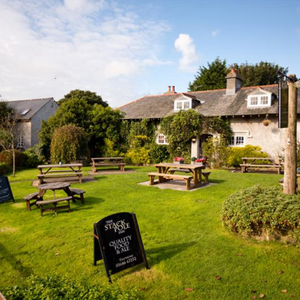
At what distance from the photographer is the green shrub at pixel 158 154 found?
22.4 metres


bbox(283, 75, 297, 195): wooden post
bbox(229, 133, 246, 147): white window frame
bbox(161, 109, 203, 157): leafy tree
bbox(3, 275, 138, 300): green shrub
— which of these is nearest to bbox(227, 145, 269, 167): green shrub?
bbox(229, 133, 246, 147): white window frame

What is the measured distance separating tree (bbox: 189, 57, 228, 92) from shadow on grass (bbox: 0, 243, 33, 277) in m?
34.1

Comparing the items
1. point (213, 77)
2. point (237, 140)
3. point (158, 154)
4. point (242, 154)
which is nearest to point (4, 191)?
point (158, 154)

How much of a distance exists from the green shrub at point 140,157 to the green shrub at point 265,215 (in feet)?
51.0

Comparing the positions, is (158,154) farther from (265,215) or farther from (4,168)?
(265,215)

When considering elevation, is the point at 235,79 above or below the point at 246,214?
above

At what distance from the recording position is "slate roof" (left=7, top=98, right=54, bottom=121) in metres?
29.7

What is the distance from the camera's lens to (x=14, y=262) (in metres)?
5.14

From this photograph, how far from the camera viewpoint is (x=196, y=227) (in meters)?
6.68

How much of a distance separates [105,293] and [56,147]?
48.2 feet

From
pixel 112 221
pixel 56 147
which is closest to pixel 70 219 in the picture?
pixel 112 221

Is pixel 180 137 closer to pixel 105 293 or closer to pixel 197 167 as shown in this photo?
pixel 197 167

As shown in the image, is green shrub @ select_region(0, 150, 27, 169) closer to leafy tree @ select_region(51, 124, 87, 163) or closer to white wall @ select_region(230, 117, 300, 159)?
leafy tree @ select_region(51, 124, 87, 163)

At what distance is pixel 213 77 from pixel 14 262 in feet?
117
